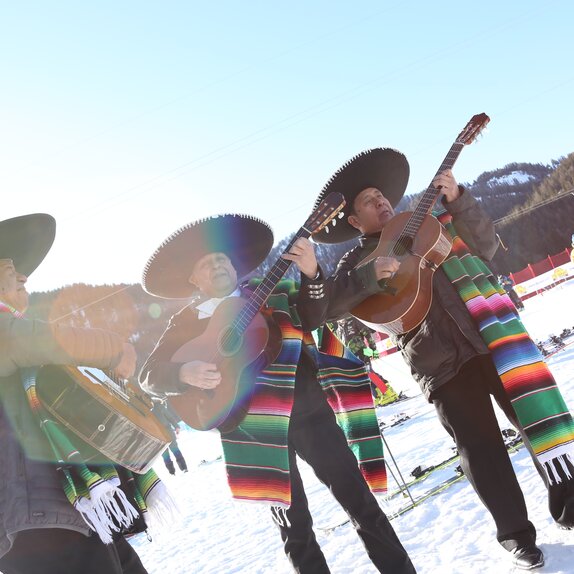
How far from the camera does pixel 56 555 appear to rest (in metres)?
2.05

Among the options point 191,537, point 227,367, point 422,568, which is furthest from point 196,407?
point 191,537

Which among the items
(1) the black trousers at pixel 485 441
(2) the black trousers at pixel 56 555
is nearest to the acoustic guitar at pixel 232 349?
(2) the black trousers at pixel 56 555

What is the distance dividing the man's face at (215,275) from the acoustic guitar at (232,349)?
0.54ft

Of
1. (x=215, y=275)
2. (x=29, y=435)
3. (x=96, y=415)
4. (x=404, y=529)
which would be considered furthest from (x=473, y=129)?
(x=29, y=435)

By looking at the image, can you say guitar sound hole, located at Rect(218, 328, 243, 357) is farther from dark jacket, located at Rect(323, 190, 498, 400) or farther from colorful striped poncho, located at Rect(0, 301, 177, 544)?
colorful striped poncho, located at Rect(0, 301, 177, 544)

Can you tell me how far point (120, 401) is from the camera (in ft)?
8.08

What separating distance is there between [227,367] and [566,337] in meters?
10.6

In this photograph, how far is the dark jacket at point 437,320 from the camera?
9.71ft

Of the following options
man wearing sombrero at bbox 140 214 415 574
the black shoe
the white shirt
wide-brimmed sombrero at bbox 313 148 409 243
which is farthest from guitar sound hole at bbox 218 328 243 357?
the black shoe

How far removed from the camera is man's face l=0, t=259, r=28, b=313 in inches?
97.0

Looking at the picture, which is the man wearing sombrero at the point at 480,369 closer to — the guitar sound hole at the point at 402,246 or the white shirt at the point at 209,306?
the guitar sound hole at the point at 402,246

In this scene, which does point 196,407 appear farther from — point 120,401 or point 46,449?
point 46,449

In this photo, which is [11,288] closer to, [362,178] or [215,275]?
[215,275]

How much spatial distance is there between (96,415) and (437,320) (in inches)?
72.8
